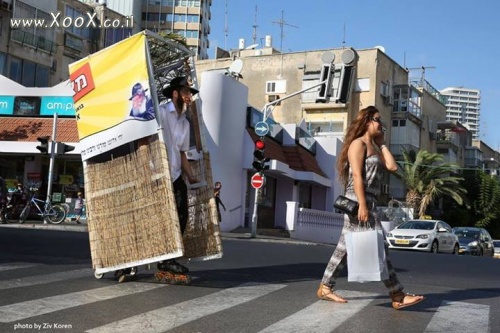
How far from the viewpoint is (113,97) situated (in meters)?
5.92

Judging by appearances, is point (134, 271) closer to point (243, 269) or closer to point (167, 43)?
point (243, 269)

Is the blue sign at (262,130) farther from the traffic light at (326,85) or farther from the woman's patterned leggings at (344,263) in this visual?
the woman's patterned leggings at (344,263)

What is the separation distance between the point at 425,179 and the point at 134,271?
4229cm

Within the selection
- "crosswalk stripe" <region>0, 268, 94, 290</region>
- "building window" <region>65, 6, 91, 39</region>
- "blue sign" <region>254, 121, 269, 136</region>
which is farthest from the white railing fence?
"building window" <region>65, 6, 91, 39</region>

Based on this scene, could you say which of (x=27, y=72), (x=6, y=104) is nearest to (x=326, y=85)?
(x=6, y=104)

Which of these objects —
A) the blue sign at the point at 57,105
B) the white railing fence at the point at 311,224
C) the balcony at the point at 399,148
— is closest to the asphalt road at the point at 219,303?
the white railing fence at the point at 311,224

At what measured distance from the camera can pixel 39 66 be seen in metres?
35.0

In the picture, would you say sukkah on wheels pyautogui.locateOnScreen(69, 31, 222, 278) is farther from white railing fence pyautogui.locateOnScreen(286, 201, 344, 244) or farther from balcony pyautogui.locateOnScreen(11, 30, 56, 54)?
balcony pyautogui.locateOnScreen(11, 30, 56, 54)

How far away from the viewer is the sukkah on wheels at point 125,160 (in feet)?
18.6

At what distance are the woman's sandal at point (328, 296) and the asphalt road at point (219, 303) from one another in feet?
0.33

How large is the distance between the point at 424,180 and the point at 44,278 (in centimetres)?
4277

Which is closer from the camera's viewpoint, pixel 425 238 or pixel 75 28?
pixel 425 238

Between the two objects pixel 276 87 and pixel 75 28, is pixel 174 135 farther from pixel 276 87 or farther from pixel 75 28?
pixel 276 87

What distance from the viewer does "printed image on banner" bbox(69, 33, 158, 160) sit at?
5.72 m
